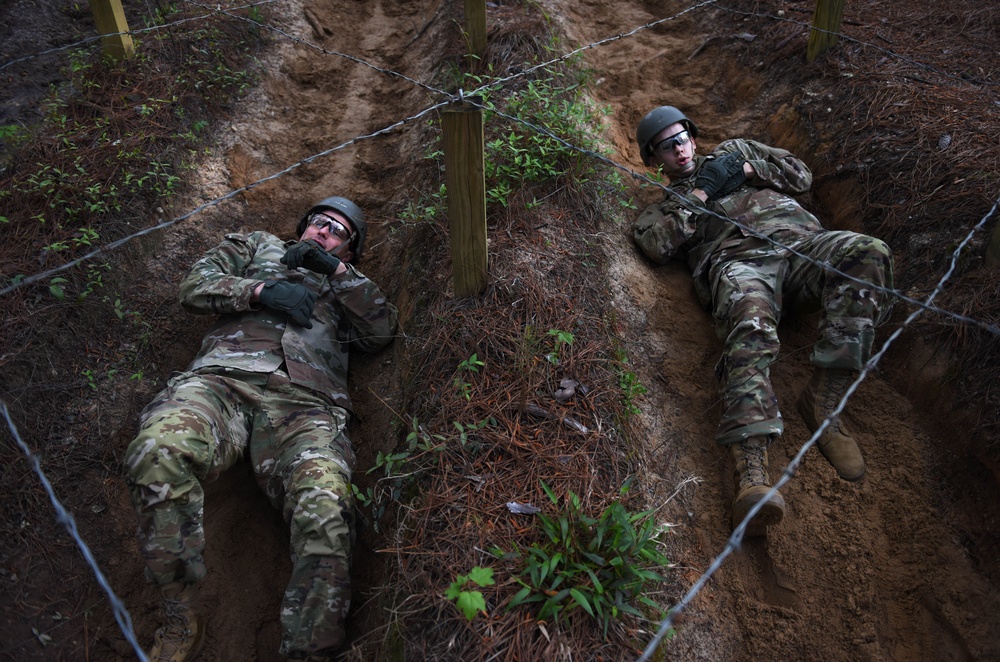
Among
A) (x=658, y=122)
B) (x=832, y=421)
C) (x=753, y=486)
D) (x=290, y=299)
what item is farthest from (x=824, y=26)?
(x=290, y=299)

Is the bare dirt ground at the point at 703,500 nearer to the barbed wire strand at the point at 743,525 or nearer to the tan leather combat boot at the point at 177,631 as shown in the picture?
the tan leather combat boot at the point at 177,631

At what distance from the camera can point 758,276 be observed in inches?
158

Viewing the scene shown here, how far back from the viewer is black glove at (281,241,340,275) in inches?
162

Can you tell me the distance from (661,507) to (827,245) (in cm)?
200

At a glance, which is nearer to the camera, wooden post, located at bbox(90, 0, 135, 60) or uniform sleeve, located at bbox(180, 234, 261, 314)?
uniform sleeve, located at bbox(180, 234, 261, 314)

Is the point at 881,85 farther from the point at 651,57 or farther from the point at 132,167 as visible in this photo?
the point at 132,167

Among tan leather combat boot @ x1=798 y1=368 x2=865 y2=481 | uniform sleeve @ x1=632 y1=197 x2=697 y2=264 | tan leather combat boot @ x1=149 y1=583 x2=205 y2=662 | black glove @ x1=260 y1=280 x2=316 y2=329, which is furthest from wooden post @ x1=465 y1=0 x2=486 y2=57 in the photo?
tan leather combat boot @ x1=149 y1=583 x2=205 y2=662

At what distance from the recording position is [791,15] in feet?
19.7

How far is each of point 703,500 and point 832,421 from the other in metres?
0.88

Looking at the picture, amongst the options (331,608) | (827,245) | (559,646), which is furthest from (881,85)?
(331,608)

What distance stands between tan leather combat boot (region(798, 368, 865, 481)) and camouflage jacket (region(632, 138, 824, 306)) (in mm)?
938

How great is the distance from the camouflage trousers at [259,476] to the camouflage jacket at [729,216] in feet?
8.35

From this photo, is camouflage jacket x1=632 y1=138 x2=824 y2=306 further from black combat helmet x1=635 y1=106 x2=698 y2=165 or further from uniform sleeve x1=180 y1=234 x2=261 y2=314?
uniform sleeve x1=180 y1=234 x2=261 y2=314

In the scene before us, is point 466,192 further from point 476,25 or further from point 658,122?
point 476,25
